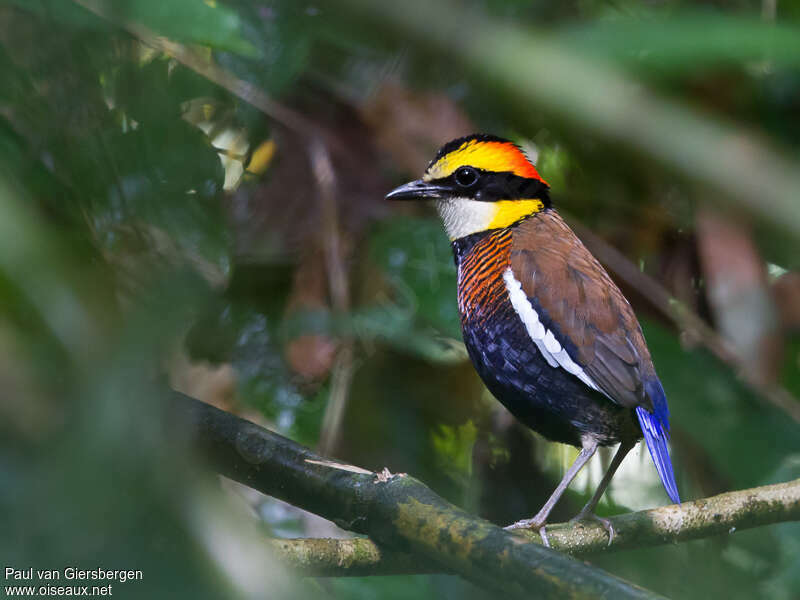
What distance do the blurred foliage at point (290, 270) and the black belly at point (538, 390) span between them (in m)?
0.46

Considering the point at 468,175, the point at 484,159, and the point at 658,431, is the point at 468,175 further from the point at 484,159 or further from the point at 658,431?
the point at 658,431

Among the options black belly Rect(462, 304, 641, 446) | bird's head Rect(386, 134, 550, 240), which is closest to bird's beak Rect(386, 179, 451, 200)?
bird's head Rect(386, 134, 550, 240)

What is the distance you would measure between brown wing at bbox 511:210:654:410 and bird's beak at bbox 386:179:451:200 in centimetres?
31

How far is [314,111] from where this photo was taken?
3.85m

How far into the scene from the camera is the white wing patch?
210 cm

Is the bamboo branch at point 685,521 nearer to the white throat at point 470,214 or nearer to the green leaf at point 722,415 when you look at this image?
the green leaf at point 722,415

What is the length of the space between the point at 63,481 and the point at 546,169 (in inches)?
136

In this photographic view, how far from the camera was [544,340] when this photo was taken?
2.15 meters

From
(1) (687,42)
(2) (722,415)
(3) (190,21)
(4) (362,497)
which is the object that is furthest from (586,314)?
(2) (722,415)

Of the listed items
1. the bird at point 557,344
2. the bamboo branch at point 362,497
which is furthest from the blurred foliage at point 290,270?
the bird at point 557,344

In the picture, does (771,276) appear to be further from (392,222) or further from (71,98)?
(71,98)

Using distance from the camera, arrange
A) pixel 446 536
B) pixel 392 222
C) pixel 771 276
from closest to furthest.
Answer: pixel 446 536, pixel 392 222, pixel 771 276

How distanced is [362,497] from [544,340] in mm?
630

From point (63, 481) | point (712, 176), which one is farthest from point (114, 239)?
point (712, 176)
